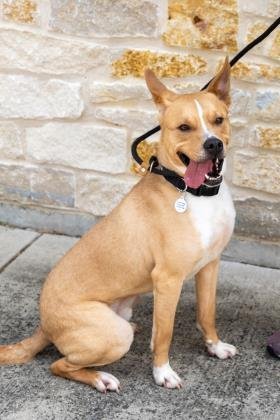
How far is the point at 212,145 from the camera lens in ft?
9.89

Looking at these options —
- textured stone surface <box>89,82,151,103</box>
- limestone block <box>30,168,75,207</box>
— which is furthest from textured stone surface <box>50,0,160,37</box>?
limestone block <box>30,168,75,207</box>

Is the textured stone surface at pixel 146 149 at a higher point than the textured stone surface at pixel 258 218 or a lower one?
higher

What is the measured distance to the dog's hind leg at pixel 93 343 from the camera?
324cm

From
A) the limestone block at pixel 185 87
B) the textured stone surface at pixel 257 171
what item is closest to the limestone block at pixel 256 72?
the limestone block at pixel 185 87

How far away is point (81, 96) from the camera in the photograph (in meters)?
4.61

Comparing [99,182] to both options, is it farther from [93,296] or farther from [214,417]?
[214,417]

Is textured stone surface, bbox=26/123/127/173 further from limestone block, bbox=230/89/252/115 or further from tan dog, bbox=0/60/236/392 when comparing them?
tan dog, bbox=0/60/236/392

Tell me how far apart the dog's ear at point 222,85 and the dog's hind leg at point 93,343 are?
119 centimetres

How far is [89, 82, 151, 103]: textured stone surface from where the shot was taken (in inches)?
175

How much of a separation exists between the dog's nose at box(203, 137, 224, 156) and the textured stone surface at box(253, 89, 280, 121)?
1322 millimetres

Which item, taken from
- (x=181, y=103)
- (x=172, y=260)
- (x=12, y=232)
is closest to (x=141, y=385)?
(x=172, y=260)

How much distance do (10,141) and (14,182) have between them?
32 cm

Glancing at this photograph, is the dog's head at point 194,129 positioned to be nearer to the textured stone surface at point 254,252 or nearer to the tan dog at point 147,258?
the tan dog at point 147,258

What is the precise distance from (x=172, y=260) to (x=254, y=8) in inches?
69.6
